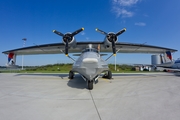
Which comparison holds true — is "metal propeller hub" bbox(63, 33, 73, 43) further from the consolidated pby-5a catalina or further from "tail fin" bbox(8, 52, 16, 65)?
"tail fin" bbox(8, 52, 16, 65)

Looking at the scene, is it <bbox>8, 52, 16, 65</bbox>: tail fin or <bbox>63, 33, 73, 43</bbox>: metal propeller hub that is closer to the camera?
<bbox>63, 33, 73, 43</bbox>: metal propeller hub

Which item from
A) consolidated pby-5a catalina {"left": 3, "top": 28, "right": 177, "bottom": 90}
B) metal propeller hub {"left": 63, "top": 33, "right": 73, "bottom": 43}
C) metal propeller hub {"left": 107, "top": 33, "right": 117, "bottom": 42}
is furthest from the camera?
metal propeller hub {"left": 63, "top": 33, "right": 73, "bottom": 43}

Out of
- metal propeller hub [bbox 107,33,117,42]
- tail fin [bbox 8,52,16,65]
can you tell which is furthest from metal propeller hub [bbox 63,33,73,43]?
tail fin [bbox 8,52,16,65]

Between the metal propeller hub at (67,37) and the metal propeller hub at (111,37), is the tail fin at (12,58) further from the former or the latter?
the metal propeller hub at (111,37)

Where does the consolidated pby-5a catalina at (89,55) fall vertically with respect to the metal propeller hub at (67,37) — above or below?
below

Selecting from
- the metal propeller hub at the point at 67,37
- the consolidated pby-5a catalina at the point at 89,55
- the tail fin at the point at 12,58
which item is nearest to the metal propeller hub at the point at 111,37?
the consolidated pby-5a catalina at the point at 89,55

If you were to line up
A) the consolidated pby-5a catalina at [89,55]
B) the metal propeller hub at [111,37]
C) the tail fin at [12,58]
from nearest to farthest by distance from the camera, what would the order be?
the consolidated pby-5a catalina at [89,55] < the metal propeller hub at [111,37] < the tail fin at [12,58]

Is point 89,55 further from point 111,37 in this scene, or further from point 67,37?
point 67,37

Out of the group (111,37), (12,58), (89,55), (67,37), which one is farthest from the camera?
(12,58)

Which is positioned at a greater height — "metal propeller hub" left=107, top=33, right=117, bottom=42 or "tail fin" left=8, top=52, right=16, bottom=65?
"metal propeller hub" left=107, top=33, right=117, bottom=42

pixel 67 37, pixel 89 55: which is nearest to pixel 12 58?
pixel 67 37

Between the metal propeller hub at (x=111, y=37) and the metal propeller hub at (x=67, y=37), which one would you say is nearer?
the metal propeller hub at (x=111, y=37)

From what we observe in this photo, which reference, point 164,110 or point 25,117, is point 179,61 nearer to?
point 164,110

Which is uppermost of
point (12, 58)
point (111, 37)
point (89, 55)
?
point (111, 37)
